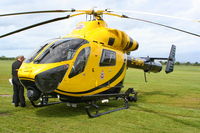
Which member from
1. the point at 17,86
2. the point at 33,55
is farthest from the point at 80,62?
the point at 17,86

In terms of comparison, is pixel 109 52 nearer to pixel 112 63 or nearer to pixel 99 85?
pixel 112 63

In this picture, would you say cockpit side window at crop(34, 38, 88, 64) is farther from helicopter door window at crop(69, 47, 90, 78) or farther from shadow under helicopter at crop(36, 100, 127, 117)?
shadow under helicopter at crop(36, 100, 127, 117)

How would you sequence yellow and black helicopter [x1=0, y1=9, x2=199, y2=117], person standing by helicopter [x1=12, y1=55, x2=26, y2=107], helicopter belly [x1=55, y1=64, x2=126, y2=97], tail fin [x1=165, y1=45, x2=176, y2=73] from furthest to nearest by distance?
tail fin [x1=165, y1=45, x2=176, y2=73], person standing by helicopter [x1=12, y1=55, x2=26, y2=107], helicopter belly [x1=55, y1=64, x2=126, y2=97], yellow and black helicopter [x1=0, y1=9, x2=199, y2=117]

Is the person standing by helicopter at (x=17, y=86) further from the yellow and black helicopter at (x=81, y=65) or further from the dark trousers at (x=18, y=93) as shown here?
the yellow and black helicopter at (x=81, y=65)

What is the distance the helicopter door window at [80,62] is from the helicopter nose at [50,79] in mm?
365

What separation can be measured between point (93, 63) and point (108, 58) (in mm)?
1026

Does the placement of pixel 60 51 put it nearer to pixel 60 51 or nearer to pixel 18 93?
pixel 60 51

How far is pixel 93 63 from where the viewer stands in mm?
7770

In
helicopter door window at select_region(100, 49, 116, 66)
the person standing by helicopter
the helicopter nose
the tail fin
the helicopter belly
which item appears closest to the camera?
the helicopter nose

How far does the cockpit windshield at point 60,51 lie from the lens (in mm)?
6703

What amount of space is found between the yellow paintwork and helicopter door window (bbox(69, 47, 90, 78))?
11 cm

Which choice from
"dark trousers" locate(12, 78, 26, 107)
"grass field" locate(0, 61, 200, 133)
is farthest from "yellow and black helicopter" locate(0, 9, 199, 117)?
"dark trousers" locate(12, 78, 26, 107)

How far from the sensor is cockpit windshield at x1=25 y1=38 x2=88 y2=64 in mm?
6703

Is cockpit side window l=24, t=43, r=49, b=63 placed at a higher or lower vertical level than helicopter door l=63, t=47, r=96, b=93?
higher
